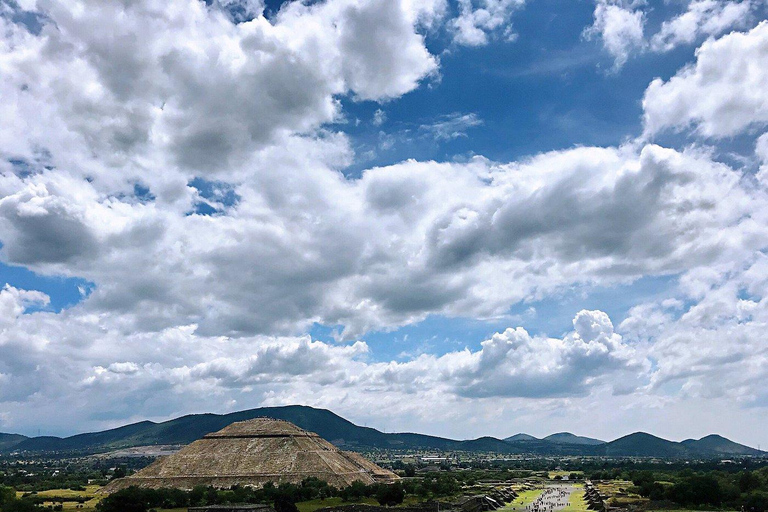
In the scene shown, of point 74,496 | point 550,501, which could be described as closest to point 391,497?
point 550,501

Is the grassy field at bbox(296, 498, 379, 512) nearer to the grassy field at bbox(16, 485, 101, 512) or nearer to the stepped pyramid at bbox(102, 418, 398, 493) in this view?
the stepped pyramid at bbox(102, 418, 398, 493)

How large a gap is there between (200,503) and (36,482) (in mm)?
86831

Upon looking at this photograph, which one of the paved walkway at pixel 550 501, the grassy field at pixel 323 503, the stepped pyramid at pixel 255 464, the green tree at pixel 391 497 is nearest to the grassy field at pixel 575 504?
the paved walkway at pixel 550 501

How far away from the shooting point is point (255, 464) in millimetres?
153125

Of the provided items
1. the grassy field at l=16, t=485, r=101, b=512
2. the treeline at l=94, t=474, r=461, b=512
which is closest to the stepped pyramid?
the grassy field at l=16, t=485, r=101, b=512

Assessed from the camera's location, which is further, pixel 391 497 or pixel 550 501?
pixel 550 501

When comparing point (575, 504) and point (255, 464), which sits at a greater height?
point (255, 464)

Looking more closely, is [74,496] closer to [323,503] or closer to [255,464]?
[255,464]

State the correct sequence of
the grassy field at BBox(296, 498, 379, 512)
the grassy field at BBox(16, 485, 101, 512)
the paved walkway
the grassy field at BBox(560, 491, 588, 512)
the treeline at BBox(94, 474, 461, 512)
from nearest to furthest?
the treeline at BBox(94, 474, 461, 512) → the grassy field at BBox(296, 498, 379, 512) → the grassy field at BBox(16, 485, 101, 512) → the grassy field at BBox(560, 491, 588, 512) → the paved walkway

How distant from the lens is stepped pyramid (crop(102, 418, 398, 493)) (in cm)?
14462

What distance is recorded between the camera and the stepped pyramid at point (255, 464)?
474 ft

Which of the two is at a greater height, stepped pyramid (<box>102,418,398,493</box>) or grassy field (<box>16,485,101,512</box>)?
stepped pyramid (<box>102,418,398,493</box>)

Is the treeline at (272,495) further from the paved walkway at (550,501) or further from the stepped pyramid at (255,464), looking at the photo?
the paved walkway at (550,501)

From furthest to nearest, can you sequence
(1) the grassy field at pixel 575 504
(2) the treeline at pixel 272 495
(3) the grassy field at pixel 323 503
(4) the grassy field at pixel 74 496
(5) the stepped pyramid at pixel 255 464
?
(5) the stepped pyramid at pixel 255 464 → (1) the grassy field at pixel 575 504 → (4) the grassy field at pixel 74 496 → (3) the grassy field at pixel 323 503 → (2) the treeline at pixel 272 495
